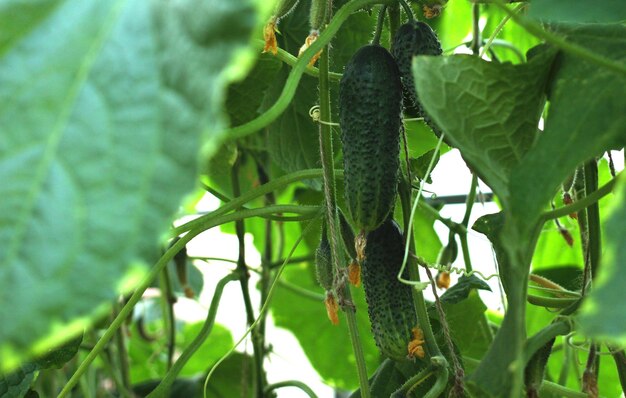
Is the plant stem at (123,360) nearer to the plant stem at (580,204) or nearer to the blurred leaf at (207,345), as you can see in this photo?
the blurred leaf at (207,345)

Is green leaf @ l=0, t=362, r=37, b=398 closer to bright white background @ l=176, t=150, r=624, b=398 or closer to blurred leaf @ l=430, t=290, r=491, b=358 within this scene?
blurred leaf @ l=430, t=290, r=491, b=358

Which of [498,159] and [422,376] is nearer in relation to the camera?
[498,159]

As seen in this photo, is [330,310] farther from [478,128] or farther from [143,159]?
[143,159]

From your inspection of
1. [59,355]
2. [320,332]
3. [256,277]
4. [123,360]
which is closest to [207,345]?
[256,277]

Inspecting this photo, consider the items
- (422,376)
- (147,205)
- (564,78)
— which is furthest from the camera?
(422,376)

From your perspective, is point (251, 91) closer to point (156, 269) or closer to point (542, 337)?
point (156, 269)

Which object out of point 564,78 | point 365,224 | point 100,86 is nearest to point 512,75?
point 564,78
